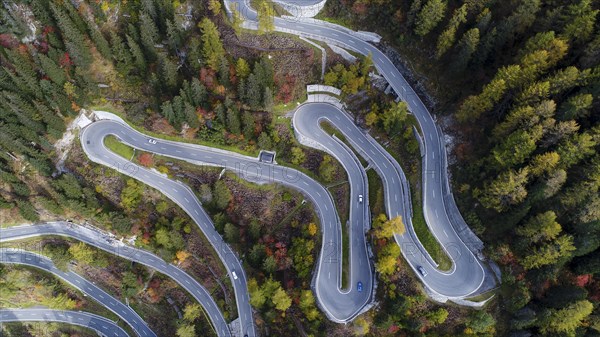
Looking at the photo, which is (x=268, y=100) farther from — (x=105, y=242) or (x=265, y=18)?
(x=105, y=242)

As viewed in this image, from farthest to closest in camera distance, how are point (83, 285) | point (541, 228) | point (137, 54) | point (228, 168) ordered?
point (83, 285) < point (228, 168) < point (137, 54) < point (541, 228)

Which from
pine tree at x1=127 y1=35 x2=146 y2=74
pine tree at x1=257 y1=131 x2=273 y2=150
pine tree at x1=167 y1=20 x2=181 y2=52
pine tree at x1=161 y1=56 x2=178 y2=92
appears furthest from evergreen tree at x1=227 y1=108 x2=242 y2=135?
pine tree at x1=127 y1=35 x2=146 y2=74

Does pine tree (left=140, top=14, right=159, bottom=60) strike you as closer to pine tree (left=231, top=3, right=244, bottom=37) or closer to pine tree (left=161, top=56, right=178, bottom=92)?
pine tree (left=161, top=56, right=178, bottom=92)

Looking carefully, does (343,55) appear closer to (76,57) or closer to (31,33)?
(76,57)

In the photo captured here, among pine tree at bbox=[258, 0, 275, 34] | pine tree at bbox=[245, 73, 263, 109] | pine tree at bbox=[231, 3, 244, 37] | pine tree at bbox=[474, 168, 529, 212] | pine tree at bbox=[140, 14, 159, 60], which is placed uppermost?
pine tree at bbox=[140, 14, 159, 60]

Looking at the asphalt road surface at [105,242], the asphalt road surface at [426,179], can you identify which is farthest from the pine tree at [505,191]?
the asphalt road surface at [105,242]

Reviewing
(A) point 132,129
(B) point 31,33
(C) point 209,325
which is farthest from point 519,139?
(B) point 31,33

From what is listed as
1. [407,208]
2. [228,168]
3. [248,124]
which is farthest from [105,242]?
[407,208]

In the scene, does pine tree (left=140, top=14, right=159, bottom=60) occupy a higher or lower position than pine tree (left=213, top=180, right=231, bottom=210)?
higher
